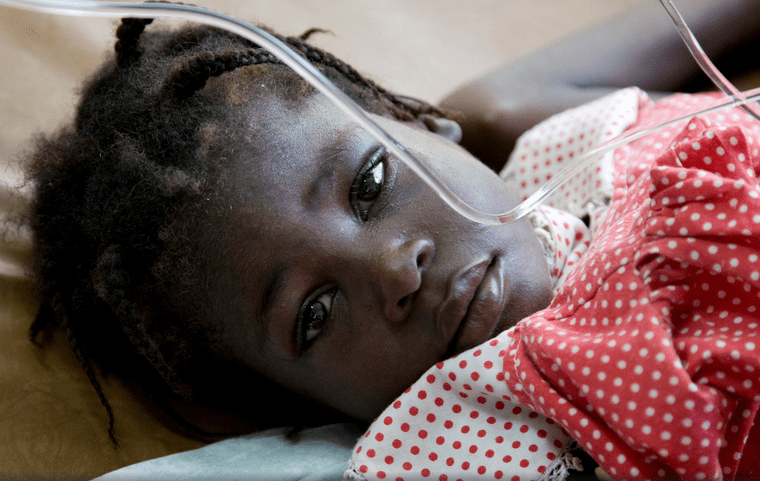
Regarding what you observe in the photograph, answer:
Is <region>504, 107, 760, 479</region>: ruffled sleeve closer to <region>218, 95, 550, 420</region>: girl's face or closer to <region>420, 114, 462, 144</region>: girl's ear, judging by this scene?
<region>218, 95, 550, 420</region>: girl's face

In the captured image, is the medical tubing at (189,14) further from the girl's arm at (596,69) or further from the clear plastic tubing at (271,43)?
the girl's arm at (596,69)

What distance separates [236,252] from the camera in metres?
0.68

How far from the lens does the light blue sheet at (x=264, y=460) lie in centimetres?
70

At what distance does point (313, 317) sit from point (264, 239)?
4.1 inches

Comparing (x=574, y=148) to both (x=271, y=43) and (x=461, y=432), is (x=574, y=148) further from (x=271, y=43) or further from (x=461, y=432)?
(x=271, y=43)

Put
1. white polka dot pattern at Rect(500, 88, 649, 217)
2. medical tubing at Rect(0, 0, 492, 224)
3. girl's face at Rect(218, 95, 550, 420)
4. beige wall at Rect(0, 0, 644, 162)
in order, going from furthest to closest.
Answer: beige wall at Rect(0, 0, 644, 162) → white polka dot pattern at Rect(500, 88, 649, 217) → girl's face at Rect(218, 95, 550, 420) → medical tubing at Rect(0, 0, 492, 224)

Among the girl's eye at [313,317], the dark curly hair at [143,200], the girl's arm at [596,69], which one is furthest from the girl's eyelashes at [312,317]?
the girl's arm at [596,69]

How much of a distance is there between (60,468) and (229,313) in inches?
9.9

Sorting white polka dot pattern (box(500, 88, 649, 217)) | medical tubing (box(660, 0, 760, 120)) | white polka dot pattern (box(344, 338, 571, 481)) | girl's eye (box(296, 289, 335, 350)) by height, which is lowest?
white polka dot pattern (box(344, 338, 571, 481))

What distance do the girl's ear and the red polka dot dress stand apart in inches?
12.9

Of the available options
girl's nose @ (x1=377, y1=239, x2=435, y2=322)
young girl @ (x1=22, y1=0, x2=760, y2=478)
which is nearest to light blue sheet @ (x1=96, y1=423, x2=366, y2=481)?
young girl @ (x1=22, y1=0, x2=760, y2=478)

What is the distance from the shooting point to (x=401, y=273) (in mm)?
626

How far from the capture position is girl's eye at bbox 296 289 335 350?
0.69 m

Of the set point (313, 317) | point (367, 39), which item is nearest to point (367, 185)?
point (313, 317)
